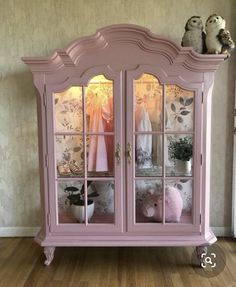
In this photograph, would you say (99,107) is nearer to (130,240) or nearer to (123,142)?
(123,142)

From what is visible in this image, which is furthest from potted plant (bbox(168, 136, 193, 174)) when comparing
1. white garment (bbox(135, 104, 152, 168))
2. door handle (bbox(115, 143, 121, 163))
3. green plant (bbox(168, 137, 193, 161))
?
door handle (bbox(115, 143, 121, 163))

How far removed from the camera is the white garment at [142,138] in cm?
258

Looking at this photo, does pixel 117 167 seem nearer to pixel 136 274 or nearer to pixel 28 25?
pixel 136 274

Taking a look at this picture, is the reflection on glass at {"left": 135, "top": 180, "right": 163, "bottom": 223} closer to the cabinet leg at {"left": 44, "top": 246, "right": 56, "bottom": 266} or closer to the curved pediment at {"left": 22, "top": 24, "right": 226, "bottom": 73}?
the cabinet leg at {"left": 44, "top": 246, "right": 56, "bottom": 266}

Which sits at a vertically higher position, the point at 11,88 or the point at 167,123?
the point at 11,88

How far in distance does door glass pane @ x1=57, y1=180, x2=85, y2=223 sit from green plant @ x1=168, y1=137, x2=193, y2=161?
707 mm

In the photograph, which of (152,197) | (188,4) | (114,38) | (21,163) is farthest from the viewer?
(21,163)

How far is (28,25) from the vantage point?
306 cm

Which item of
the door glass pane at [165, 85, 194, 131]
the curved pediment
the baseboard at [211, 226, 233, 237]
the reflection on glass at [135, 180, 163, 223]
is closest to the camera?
the curved pediment

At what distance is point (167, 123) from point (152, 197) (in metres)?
0.56

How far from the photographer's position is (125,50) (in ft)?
8.20

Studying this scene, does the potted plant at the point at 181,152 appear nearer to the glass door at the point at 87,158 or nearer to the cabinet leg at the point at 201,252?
the glass door at the point at 87,158

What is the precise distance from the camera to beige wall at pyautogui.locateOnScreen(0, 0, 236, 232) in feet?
9.90

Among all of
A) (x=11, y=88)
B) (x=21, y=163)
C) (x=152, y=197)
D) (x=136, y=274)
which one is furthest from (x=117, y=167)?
(x=11, y=88)
